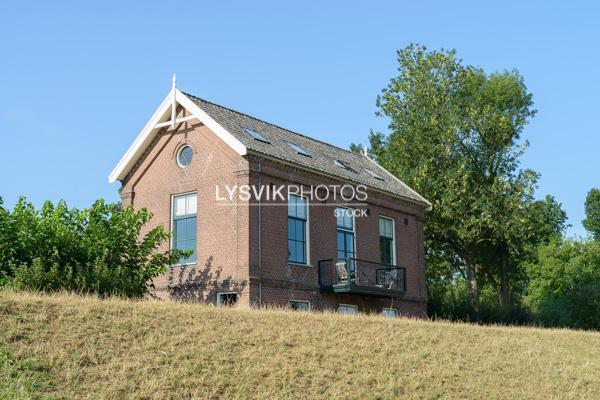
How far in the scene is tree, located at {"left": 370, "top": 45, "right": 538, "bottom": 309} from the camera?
3722cm

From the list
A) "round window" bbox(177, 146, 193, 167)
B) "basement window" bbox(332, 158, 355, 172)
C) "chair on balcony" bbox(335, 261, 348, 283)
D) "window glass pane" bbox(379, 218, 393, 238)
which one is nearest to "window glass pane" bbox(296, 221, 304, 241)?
"chair on balcony" bbox(335, 261, 348, 283)

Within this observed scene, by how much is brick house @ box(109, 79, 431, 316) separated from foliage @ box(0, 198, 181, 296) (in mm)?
2484

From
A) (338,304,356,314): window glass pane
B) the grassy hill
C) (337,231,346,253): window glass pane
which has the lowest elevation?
the grassy hill

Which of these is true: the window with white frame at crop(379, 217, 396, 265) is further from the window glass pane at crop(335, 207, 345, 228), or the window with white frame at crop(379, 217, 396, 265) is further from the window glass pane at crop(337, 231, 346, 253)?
the window glass pane at crop(335, 207, 345, 228)

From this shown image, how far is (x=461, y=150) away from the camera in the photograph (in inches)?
1523

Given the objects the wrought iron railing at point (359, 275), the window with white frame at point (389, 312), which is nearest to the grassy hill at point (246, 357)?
the wrought iron railing at point (359, 275)

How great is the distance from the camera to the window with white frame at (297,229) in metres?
24.9

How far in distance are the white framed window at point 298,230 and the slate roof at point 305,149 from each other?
4.13ft

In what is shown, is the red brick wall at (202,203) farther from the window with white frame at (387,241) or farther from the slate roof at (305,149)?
the window with white frame at (387,241)

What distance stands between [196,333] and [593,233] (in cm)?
5887

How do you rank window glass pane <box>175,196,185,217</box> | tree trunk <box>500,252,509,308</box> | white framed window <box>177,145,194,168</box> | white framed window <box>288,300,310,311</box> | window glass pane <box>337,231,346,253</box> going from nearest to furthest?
white framed window <box>288,300,310,311</box>
window glass pane <box>175,196,185,217</box>
white framed window <box>177,145,194,168</box>
window glass pane <box>337,231,346,253</box>
tree trunk <box>500,252,509,308</box>

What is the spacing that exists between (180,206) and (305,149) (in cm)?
566

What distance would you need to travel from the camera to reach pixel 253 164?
23.8 meters

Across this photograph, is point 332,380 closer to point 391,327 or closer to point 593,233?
point 391,327
